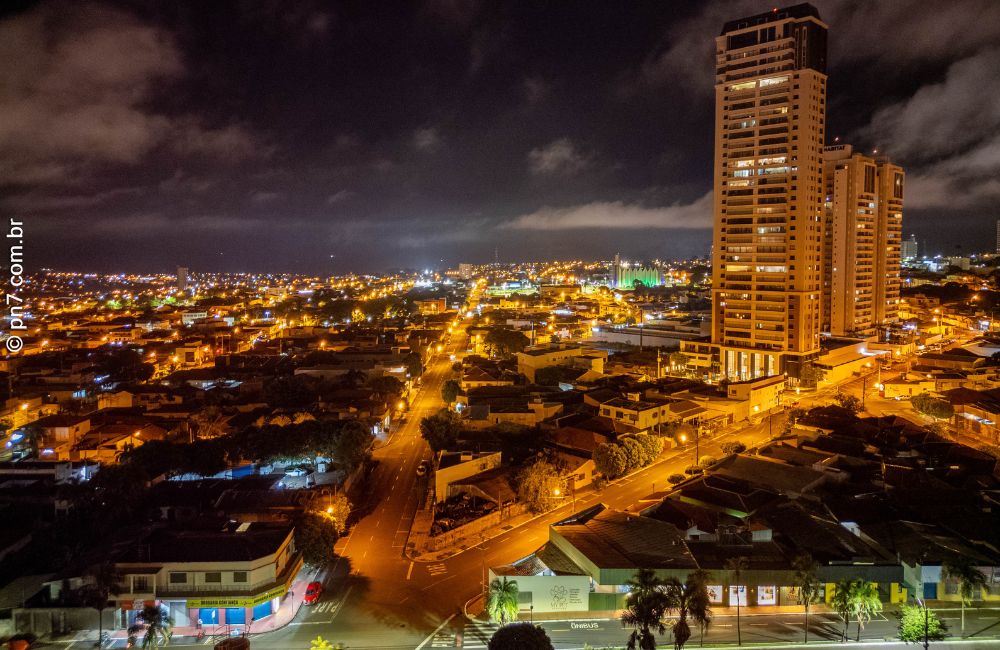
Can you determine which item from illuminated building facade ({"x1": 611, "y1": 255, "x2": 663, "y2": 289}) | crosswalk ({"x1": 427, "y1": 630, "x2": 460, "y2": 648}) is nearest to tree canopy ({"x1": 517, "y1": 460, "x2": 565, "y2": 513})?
crosswalk ({"x1": 427, "y1": 630, "x2": 460, "y2": 648})

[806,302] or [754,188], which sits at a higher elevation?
[754,188]

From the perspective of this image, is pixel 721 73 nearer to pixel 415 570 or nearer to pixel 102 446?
pixel 415 570

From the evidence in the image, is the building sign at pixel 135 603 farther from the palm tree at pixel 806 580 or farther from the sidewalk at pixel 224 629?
the palm tree at pixel 806 580

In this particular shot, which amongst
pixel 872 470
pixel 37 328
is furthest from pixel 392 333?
pixel 872 470

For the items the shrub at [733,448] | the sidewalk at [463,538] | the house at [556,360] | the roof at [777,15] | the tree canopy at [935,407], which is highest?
the roof at [777,15]

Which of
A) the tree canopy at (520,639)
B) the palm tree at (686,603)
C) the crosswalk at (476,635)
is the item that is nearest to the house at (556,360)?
the crosswalk at (476,635)

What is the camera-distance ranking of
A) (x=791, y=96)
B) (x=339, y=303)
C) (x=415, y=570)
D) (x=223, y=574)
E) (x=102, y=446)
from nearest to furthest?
(x=223, y=574), (x=415, y=570), (x=102, y=446), (x=791, y=96), (x=339, y=303)

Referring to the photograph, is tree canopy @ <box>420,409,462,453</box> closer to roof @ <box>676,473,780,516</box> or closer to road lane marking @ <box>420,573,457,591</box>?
roof @ <box>676,473,780,516</box>
